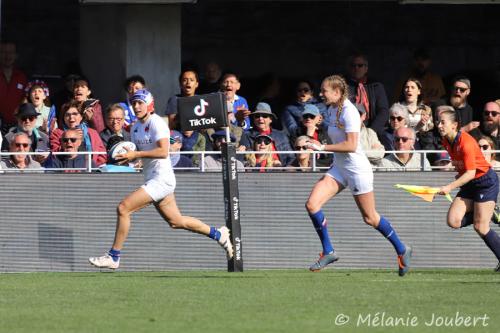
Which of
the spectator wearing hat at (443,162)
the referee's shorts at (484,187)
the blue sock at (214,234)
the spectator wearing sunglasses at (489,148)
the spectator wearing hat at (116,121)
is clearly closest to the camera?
the referee's shorts at (484,187)

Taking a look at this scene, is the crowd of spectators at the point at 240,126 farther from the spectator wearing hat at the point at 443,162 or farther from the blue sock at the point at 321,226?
the blue sock at the point at 321,226

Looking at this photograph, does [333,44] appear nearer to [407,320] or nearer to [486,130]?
[486,130]

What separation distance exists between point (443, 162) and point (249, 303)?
23.5ft

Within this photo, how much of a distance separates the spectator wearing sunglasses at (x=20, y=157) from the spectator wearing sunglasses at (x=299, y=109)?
3.52 metres

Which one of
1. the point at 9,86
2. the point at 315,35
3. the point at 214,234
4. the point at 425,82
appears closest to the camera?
the point at 214,234

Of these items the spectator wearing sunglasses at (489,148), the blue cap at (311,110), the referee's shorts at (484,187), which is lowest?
the referee's shorts at (484,187)

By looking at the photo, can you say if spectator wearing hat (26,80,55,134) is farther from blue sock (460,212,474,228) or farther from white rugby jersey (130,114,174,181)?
blue sock (460,212,474,228)

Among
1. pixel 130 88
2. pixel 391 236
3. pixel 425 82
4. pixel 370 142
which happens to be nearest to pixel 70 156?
pixel 130 88

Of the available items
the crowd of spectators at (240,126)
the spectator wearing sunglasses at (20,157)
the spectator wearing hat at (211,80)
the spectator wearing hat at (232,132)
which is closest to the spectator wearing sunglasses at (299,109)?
the crowd of spectators at (240,126)

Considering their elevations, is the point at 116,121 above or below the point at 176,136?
above

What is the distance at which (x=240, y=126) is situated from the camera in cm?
1927

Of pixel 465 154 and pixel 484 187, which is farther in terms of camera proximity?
pixel 484 187

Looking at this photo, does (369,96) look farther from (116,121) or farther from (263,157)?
(116,121)

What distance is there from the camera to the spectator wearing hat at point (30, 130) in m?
18.8
